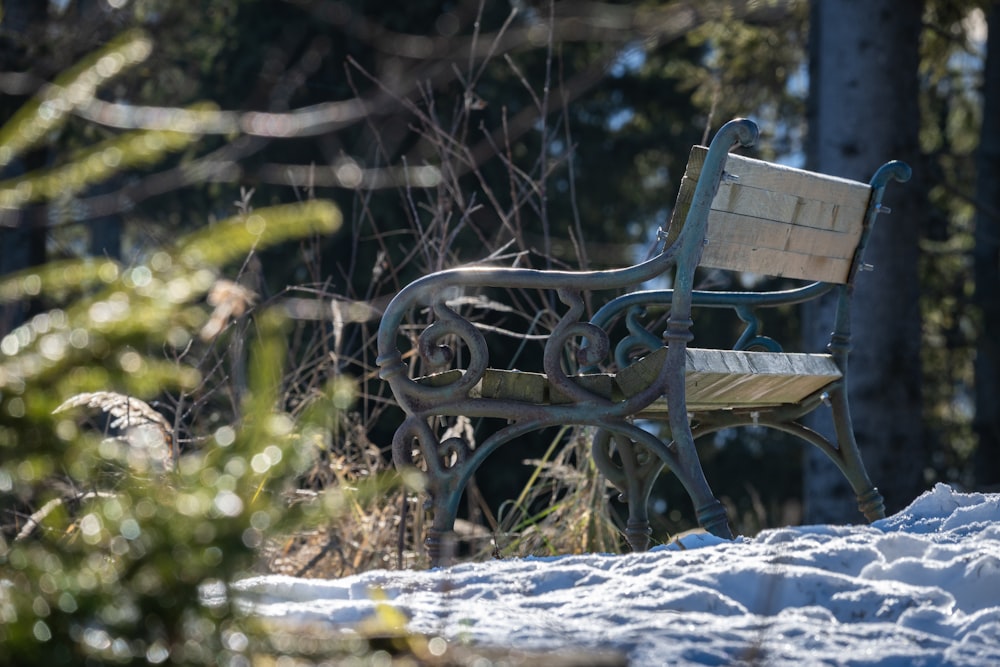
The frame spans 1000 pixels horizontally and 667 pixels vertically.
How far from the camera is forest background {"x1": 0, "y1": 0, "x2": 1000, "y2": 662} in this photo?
3.99 ft

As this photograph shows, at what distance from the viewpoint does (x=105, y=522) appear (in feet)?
3.92

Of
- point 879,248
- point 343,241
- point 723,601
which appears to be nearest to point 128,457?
point 723,601

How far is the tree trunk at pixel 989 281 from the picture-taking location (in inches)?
399

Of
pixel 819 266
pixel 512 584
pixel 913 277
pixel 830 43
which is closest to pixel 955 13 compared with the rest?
pixel 830 43

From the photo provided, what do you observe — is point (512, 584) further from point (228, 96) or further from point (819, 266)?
point (228, 96)

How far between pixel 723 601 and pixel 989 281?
30.8 ft

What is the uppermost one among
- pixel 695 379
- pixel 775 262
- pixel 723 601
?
pixel 775 262

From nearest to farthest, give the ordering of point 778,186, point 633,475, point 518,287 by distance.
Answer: point 518,287 → point 778,186 → point 633,475

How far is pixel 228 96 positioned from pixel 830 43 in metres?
6.68

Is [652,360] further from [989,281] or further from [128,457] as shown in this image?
[989,281]

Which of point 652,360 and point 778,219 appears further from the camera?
point 778,219

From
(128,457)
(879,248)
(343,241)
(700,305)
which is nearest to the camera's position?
(128,457)

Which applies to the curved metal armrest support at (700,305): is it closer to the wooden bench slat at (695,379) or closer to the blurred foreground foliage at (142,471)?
the wooden bench slat at (695,379)

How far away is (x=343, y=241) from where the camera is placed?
11.3 meters
